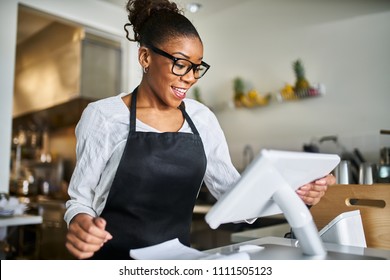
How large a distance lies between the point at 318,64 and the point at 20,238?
6.56 ft

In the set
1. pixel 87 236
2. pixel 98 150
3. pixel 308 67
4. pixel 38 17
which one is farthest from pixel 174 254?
pixel 38 17

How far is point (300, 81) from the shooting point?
223 centimetres

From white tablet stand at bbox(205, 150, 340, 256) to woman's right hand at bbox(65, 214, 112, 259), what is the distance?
146mm

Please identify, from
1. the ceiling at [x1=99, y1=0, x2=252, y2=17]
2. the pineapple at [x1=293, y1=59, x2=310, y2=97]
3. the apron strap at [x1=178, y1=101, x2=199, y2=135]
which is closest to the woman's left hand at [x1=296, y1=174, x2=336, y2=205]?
the apron strap at [x1=178, y1=101, x2=199, y2=135]

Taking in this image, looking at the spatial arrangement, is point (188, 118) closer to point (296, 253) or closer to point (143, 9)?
point (143, 9)

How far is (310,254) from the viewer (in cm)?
60

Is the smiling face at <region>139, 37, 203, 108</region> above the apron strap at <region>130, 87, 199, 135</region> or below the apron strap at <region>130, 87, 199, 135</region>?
above

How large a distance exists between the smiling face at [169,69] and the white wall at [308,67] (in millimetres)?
953

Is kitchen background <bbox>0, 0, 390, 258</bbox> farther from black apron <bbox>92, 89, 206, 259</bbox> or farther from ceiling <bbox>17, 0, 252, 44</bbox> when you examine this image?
black apron <bbox>92, 89, 206, 259</bbox>

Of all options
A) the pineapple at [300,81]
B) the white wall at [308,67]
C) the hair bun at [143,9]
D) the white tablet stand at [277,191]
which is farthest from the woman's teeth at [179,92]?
the pineapple at [300,81]

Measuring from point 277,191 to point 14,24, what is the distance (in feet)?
6.04

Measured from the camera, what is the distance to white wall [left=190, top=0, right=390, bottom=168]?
2.00 metres
